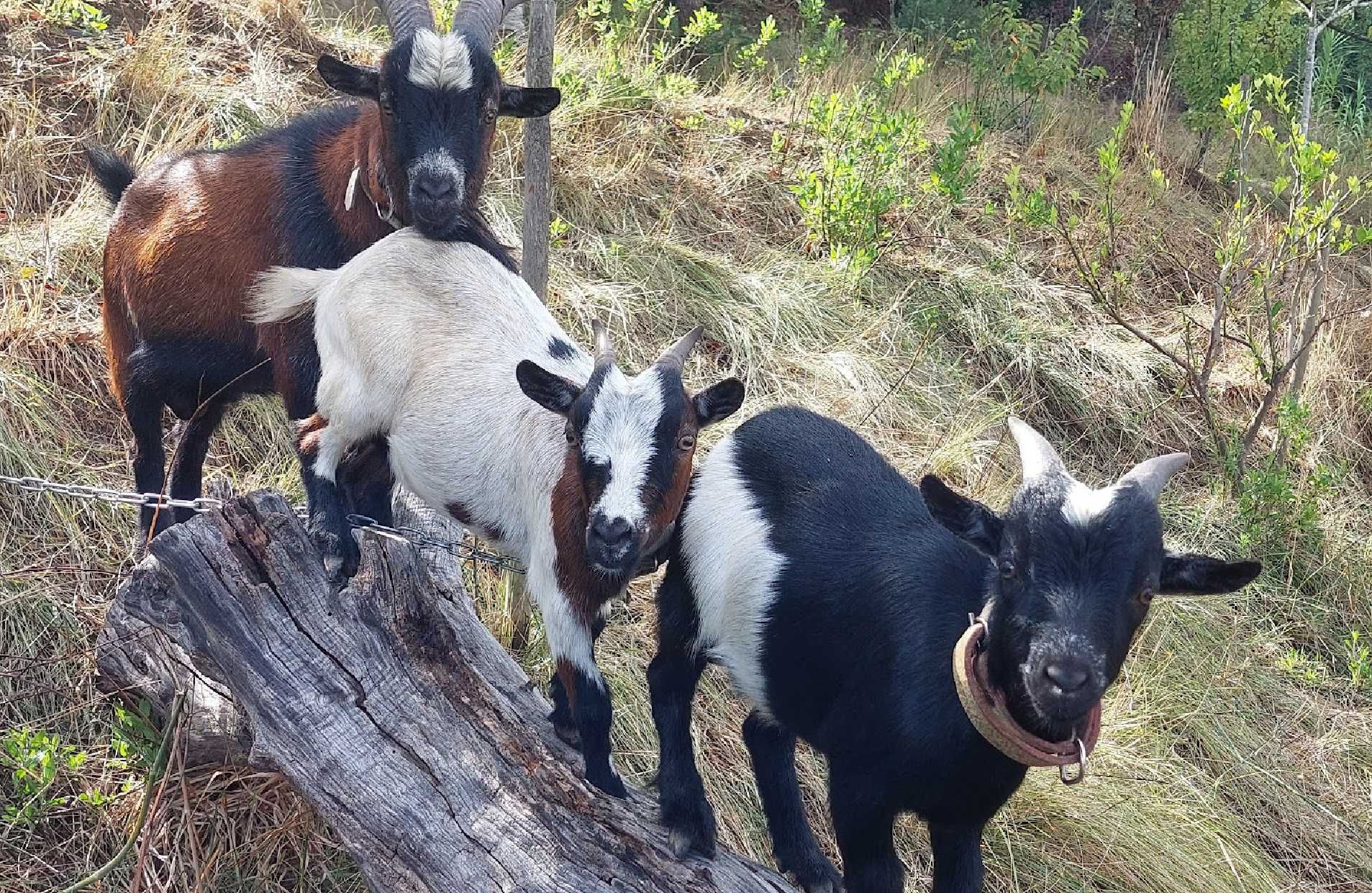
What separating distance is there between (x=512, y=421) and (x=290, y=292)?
0.94 metres

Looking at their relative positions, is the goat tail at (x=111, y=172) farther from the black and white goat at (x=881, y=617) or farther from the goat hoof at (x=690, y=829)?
the goat hoof at (x=690, y=829)

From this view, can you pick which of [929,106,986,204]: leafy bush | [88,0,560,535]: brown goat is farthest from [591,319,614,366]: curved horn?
[929,106,986,204]: leafy bush

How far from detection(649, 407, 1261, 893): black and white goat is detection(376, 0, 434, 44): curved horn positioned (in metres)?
1.66

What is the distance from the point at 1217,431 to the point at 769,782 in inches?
175

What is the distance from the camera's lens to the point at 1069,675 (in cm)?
284

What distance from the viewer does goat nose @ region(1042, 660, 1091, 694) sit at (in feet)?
9.31

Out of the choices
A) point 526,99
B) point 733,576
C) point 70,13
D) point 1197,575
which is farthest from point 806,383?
Answer: point 70,13

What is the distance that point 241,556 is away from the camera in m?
3.73

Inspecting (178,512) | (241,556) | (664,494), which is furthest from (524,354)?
(178,512)

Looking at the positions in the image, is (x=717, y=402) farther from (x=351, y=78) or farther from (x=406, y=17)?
(x=406, y=17)

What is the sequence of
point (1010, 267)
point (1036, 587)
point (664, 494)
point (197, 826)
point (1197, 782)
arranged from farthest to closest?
point (1010, 267)
point (1197, 782)
point (197, 826)
point (664, 494)
point (1036, 587)

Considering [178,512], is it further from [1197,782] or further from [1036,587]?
[1197,782]

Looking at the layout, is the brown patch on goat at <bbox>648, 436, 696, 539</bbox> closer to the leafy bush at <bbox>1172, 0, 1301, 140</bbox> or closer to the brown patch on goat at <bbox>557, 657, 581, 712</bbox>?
the brown patch on goat at <bbox>557, 657, 581, 712</bbox>

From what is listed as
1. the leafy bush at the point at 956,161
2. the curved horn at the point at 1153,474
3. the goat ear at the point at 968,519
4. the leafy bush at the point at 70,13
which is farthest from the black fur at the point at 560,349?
the leafy bush at the point at 70,13
